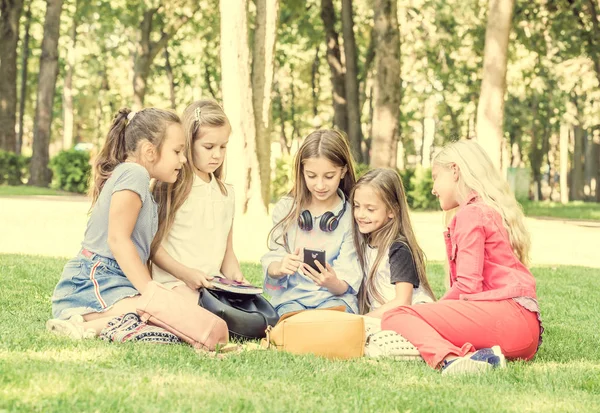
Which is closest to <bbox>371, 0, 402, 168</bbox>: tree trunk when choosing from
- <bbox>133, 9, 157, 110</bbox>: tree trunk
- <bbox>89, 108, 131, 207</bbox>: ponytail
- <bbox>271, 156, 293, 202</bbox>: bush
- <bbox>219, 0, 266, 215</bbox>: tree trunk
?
<bbox>219, 0, 266, 215</bbox>: tree trunk

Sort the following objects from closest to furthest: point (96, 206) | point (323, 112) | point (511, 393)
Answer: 1. point (511, 393)
2. point (96, 206)
3. point (323, 112)

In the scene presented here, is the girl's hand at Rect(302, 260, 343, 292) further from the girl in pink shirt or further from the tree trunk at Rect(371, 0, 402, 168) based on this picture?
the tree trunk at Rect(371, 0, 402, 168)

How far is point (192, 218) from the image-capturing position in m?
6.46

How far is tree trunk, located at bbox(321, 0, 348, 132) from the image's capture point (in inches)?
1093

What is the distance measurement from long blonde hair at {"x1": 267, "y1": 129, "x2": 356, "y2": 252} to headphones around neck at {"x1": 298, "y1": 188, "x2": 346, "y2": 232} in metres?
0.04

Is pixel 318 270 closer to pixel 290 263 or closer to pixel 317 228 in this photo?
pixel 290 263

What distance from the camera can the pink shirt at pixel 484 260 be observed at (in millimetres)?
5477

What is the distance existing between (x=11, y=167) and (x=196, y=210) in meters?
24.5

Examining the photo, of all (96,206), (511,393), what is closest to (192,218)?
(96,206)

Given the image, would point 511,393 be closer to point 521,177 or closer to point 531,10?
point 531,10

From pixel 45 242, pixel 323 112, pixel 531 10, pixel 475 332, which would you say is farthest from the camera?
pixel 323 112

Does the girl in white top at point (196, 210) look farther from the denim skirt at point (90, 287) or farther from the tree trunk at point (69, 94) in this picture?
the tree trunk at point (69, 94)

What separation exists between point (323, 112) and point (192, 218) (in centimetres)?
4171

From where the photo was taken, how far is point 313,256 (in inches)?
239
